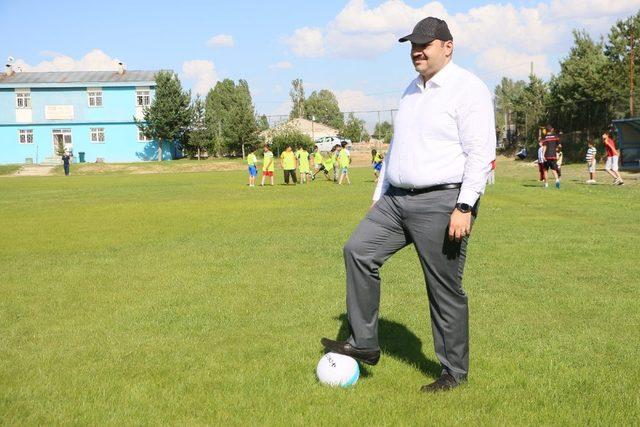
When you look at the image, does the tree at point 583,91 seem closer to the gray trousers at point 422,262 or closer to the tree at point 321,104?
the gray trousers at point 422,262

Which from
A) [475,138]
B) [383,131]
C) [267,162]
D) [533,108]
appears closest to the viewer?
[475,138]

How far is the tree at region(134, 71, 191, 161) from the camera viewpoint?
61.3m

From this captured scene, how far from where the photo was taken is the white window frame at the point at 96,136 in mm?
65562

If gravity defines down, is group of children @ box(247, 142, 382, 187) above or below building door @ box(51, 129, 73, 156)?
below

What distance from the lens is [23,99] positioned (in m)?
65.6

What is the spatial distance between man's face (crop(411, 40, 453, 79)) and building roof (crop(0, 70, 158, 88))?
210 ft

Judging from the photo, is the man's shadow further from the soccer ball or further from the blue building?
the blue building

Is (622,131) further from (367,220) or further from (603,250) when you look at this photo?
(367,220)

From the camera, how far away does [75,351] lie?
5.42 metres

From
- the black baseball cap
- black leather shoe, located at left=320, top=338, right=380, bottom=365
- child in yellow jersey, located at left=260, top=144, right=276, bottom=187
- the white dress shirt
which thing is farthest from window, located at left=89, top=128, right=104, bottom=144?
the black baseball cap

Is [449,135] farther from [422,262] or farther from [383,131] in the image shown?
[383,131]

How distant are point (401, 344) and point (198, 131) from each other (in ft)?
197

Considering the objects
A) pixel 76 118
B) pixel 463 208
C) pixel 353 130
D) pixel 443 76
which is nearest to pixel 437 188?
pixel 463 208

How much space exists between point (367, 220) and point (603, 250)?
685 cm
